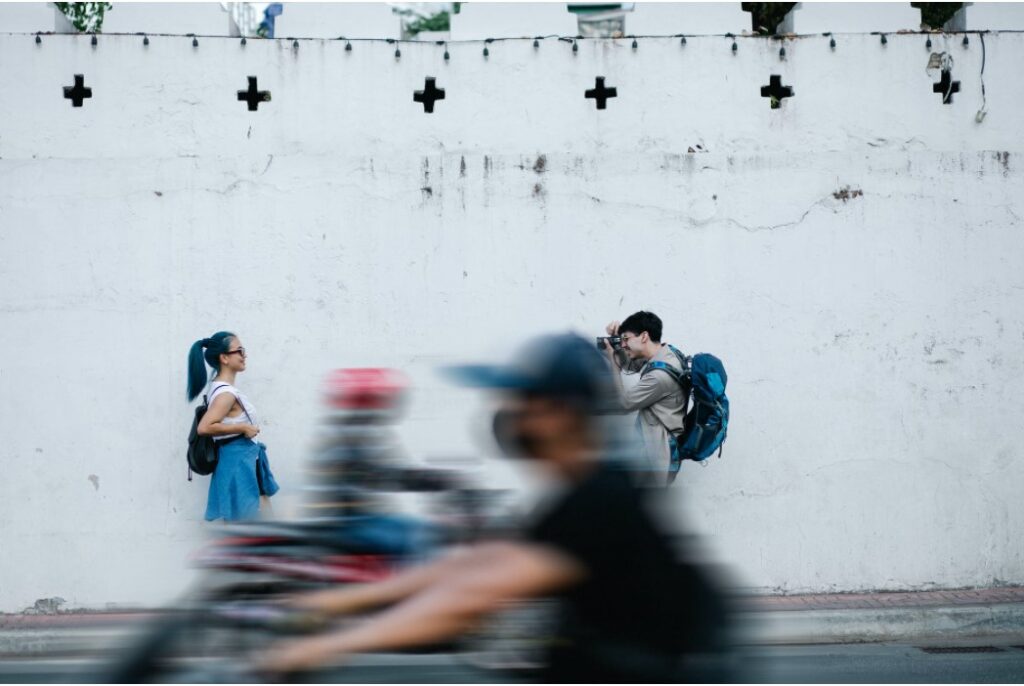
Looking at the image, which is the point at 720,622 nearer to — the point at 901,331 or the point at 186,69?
the point at 901,331

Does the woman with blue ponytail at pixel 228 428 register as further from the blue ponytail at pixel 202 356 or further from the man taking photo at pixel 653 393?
the man taking photo at pixel 653 393

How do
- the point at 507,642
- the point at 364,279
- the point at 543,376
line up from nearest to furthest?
the point at 543,376 < the point at 507,642 < the point at 364,279

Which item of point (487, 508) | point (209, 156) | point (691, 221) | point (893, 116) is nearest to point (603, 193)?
point (691, 221)

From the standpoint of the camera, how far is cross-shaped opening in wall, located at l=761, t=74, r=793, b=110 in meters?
8.03

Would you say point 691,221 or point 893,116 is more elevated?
point 893,116

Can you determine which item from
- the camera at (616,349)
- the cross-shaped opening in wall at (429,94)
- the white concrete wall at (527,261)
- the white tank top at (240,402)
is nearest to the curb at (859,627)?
the white concrete wall at (527,261)

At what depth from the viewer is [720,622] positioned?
2213 millimetres

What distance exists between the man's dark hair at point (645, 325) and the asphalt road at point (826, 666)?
213cm

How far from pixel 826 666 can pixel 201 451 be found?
13.4 ft

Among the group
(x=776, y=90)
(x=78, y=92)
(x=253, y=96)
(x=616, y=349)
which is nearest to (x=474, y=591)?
(x=616, y=349)

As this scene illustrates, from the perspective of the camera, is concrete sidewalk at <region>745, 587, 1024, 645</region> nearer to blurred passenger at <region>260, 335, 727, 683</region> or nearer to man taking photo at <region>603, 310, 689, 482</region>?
man taking photo at <region>603, 310, 689, 482</region>

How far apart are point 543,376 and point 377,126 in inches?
238

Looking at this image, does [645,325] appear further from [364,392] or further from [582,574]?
[582,574]

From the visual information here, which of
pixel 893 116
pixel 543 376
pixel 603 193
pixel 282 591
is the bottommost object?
pixel 282 591
